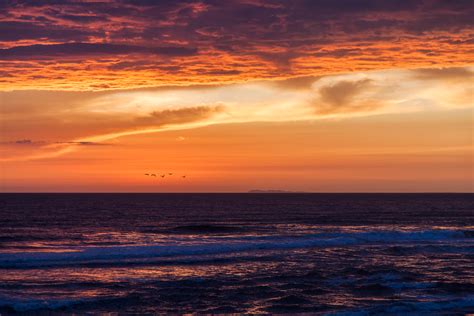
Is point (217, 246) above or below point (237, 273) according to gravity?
above

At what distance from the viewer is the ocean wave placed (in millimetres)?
35156

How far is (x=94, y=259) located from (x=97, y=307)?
13.4 meters

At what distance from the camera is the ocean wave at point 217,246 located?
35.2m

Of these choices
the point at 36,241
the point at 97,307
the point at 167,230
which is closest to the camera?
the point at 97,307

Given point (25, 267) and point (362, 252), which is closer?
point (25, 267)

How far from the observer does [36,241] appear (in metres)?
45.1

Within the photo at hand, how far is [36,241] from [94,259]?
11.3 meters

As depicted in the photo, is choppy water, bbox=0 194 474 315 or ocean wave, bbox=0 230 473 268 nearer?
choppy water, bbox=0 194 474 315

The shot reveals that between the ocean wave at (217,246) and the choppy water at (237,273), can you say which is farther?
the ocean wave at (217,246)

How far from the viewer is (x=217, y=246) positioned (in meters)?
42.0

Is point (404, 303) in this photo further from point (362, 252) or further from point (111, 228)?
point (111, 228)

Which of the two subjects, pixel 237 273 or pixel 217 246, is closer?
pixel 237 273

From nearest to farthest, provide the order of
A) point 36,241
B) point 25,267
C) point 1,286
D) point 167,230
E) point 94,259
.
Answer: point 1,286
point 25,267
point 94,259
point 36,241
point 167,230

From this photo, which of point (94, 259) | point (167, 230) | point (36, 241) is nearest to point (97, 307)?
point (94, 259)
